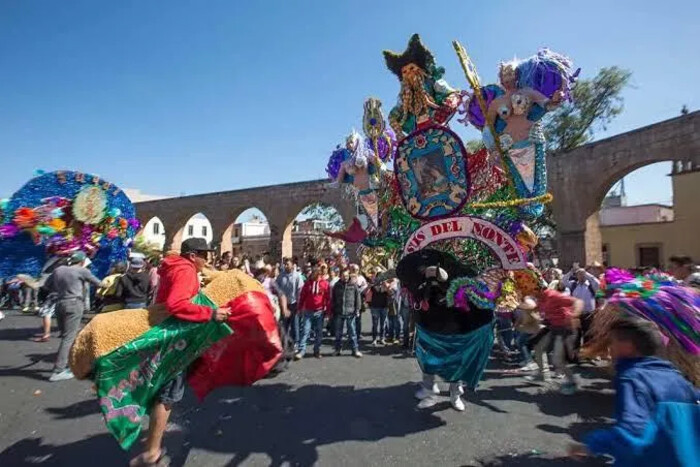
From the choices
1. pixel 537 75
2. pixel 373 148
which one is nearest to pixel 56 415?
pixel 373 148

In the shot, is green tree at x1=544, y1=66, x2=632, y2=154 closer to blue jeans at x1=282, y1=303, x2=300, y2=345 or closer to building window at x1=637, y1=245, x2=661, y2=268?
building window at x1=637, y1=245, x2=661, y2=268

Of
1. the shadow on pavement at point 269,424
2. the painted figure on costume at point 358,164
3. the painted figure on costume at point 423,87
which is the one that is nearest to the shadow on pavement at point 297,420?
the shadow on pavement at point 269,424

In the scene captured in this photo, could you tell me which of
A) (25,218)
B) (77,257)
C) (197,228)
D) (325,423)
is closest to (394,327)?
(325,423)

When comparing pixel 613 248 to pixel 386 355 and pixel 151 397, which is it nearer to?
pixel 386 355

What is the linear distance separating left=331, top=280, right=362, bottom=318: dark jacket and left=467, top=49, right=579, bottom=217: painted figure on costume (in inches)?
156

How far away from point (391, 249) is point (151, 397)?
3290mm

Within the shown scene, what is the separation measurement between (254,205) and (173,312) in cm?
2016

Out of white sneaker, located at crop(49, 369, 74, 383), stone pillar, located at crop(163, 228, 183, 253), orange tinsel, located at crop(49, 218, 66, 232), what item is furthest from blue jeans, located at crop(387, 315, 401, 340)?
stone pillar, located at crop(163, 228, 183, 253)

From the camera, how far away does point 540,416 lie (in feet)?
15.2

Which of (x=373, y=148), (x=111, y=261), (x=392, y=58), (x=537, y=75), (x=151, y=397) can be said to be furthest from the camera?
(x=111, y=261)

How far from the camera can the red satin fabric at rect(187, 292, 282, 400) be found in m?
3.55

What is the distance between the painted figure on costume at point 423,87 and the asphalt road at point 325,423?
3.51m

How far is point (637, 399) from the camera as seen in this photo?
1.93 m

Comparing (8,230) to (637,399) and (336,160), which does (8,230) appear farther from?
(637,399)
